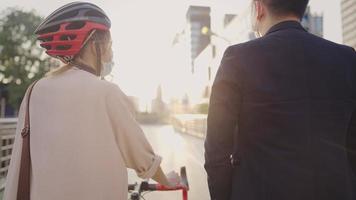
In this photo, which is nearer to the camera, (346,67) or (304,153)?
(304,153)

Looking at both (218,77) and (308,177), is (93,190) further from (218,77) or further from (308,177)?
(308,177)

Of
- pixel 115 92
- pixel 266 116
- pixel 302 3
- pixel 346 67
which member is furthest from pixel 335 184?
pixel 115 92

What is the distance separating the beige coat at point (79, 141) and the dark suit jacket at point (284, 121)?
379mm

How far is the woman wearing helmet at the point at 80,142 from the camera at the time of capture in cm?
170

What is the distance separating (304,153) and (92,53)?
1.07 meters

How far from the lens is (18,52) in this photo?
52.3m

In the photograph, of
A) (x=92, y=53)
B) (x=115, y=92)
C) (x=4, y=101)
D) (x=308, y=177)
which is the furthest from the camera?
(x=4, y=101)

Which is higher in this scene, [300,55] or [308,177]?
[300,55]

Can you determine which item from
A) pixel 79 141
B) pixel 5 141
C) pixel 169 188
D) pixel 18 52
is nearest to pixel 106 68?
pixel 79 141

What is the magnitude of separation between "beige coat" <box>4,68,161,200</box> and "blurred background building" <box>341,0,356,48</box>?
30.4m

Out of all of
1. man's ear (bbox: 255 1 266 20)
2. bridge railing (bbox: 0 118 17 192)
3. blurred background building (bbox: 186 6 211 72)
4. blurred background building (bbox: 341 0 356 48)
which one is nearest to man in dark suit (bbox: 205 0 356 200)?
man's ear (bbox: 255 1 266 20)

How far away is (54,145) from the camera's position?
1.71 meters

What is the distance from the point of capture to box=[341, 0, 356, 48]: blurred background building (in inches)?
1176

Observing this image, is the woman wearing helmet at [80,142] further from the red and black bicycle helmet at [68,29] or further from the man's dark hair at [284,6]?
the man's dark hair at [284,6]
